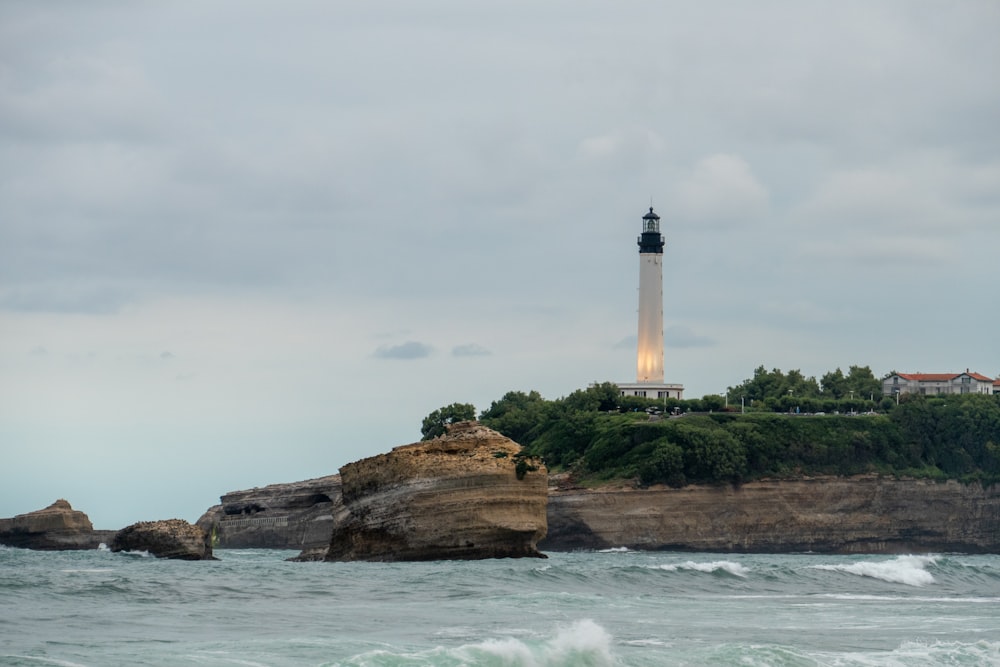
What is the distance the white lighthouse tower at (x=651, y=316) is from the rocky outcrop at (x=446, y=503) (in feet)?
214

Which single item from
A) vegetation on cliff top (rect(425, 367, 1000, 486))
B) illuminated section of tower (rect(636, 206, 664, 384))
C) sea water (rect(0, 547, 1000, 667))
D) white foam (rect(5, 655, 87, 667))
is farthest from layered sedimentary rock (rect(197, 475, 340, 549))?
white foam (rect(5, 655, 87, 667))

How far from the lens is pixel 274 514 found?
10938 cm

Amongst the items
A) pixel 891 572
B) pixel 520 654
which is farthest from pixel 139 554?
pixel 520 654

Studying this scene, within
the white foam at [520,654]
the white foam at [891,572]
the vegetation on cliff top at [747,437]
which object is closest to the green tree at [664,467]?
the vegetation on cliff top at [747,437]

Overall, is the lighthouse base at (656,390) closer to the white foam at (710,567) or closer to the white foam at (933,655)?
the white foam at (710,567)

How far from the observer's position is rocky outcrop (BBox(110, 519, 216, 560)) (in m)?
64.8

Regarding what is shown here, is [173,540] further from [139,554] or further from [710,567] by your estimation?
[710,567]

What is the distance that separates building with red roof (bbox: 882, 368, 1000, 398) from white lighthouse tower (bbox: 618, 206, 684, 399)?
82.9ft

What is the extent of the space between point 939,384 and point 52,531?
89153 mm

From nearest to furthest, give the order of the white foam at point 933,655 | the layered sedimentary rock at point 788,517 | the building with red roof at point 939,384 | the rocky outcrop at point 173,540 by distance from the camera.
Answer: the white foam at point 933,655
the rocky outcrop at point 173,540
the layered sedimentary rock at point 788,517
the building with red roof at point 939,384

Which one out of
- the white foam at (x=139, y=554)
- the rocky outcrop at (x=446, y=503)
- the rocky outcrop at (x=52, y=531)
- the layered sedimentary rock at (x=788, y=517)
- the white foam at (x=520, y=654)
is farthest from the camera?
the layered sedimentary rock at (x=788, y=517)

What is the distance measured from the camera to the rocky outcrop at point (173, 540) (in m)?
64.8

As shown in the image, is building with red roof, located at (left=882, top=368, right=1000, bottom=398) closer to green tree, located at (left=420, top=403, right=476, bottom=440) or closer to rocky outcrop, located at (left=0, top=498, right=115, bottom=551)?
green tree, located at (left=420, top=403, right=476, bottom=440)

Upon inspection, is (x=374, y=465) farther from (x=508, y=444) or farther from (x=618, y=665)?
(x=618, y=665)
